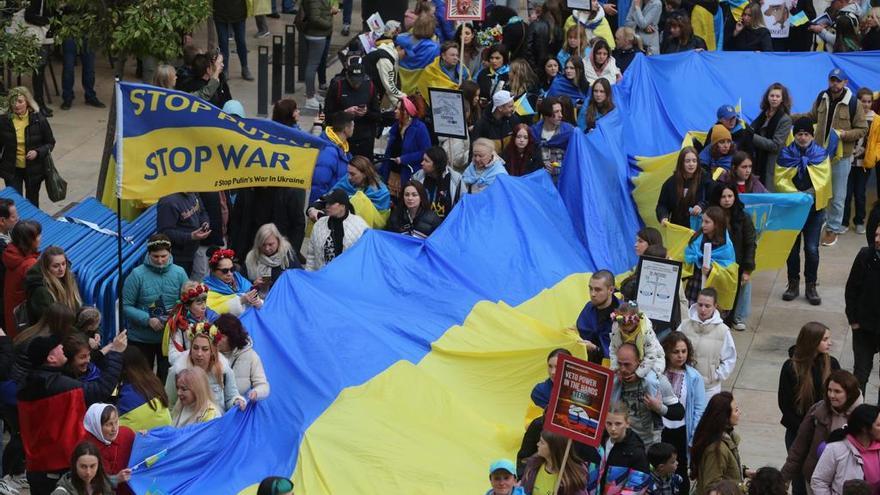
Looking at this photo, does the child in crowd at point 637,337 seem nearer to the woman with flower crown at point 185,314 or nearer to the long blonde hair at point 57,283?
the woman with flower crown at point 185,314

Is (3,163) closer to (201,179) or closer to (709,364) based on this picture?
(201,179)

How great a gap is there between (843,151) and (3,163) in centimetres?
821

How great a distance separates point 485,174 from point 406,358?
3.28m

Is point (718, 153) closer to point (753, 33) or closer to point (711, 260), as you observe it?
point (711, 260)

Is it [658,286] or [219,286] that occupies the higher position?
[658,286]

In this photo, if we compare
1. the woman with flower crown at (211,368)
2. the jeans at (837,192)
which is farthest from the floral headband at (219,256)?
the jeans at (837,192)

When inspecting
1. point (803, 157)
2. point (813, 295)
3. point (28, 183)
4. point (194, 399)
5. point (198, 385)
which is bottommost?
point (813, 295)

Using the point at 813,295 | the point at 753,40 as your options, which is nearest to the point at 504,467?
the point at 813,295

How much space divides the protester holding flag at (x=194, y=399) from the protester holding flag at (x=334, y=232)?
3.00 metres

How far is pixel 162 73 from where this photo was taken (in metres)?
15.8

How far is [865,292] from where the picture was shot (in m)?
13.3

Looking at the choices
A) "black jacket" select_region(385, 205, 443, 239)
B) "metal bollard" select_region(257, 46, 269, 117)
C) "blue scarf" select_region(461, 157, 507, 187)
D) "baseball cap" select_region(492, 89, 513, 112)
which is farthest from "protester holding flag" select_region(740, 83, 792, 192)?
"metal bollard" select_region(257, 46, 269, 117)

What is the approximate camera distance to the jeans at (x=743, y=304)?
1538 centimetres

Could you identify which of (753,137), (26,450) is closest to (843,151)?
(753,137)
